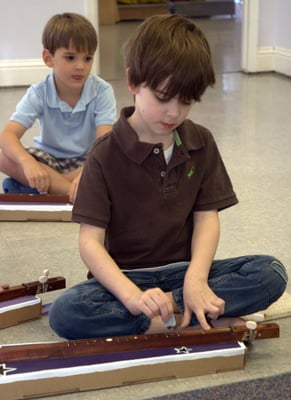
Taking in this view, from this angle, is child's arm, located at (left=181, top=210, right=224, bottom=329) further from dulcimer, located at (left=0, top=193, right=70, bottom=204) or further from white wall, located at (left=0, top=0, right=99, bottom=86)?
white wall, located at (left=0, top=0, right=99, bottom=86)

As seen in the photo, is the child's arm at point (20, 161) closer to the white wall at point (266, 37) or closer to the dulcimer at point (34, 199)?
the dulcimer at point (34, 199)

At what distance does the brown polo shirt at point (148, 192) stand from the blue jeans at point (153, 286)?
0.03 metres

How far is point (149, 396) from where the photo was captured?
3.09 feet

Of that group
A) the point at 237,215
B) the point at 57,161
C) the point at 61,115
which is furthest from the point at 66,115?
the point at 237,215

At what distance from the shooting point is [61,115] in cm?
170

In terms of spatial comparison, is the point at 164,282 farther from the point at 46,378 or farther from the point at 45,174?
the point at 45,174

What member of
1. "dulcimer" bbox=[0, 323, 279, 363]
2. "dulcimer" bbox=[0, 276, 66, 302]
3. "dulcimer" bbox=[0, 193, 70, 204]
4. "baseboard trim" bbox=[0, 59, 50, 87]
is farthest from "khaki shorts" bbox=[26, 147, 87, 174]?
"baseboard trim" bbox=[0, 59, 50, 87]

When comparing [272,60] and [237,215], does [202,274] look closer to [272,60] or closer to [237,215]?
[237,215]

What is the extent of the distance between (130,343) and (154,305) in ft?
0.22

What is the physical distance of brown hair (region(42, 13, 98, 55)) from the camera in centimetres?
161

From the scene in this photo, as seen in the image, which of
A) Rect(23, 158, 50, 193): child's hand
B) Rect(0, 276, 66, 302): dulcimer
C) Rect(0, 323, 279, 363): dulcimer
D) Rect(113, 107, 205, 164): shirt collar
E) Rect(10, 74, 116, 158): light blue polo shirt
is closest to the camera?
Rect(0, 323, 279, 363): dulcimer

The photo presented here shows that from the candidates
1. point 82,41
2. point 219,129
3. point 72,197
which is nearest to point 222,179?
point 72,197

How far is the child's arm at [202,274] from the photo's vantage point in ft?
3.25

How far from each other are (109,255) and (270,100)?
1915 millimetres
